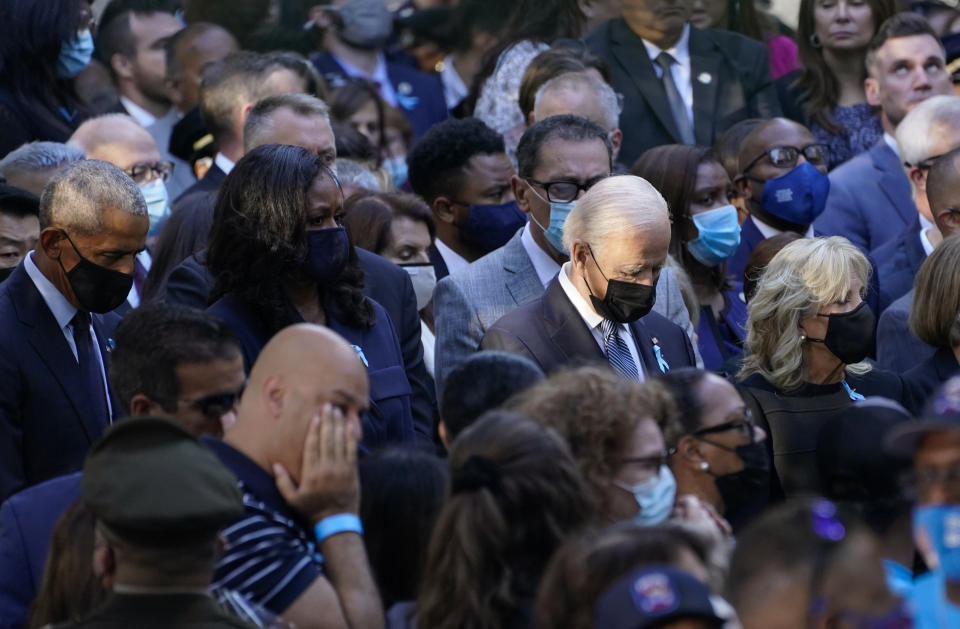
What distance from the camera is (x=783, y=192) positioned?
804 centimetres

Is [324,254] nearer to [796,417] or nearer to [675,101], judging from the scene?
[796,417]

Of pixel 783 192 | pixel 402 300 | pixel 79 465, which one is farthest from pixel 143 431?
pixel 783 192

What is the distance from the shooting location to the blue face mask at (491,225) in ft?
25.5

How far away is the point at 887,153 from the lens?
8844mm

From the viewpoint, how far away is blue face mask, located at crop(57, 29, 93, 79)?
26.3 feet

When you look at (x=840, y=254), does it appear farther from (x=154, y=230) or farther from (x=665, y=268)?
(x=154, y=230)

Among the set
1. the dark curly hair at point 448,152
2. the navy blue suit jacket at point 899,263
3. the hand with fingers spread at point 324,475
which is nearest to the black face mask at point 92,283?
the hand with fingers spread at point 324,475

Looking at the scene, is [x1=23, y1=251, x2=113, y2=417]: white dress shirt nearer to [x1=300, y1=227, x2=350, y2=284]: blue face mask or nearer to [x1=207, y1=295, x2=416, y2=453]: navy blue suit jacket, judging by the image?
[x1=207, y1=295, x2=416, y2=453]: navy blue suit jacket

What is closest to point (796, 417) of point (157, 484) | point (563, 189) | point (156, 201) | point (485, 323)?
point (485, 323)

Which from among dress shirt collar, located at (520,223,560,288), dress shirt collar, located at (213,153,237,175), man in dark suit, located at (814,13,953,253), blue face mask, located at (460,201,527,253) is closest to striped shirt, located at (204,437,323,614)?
dress shirt collar, located at (520,223,560,288)

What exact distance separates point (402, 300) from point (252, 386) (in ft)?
6.49

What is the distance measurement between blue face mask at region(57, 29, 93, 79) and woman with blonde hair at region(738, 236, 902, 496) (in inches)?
144

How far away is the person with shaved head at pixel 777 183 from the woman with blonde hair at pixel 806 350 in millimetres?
1472

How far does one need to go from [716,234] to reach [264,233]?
8.82 ft
